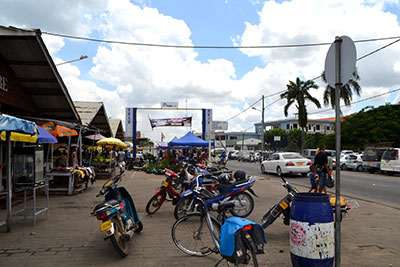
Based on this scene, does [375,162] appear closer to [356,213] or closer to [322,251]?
[356,213]

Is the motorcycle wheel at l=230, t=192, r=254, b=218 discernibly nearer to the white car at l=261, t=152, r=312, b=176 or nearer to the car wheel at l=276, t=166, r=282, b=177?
the white car at l=261, t=152, r=312, b=176

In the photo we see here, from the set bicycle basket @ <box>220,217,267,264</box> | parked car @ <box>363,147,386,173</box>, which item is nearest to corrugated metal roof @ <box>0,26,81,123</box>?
bicycle basket @ <box>220,217,267,264</box>

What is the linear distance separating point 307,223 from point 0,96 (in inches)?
358

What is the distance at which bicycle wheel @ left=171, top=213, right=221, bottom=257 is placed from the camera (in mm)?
4621

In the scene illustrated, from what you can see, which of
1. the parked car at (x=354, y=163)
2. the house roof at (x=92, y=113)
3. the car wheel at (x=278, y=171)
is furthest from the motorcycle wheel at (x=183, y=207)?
the parked car at (x=354, y=163)

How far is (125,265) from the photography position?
4414 millimetres

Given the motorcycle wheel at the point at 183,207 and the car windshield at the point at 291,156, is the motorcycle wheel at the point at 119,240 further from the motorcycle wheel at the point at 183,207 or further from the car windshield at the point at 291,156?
the car windshield at the point at 291,156

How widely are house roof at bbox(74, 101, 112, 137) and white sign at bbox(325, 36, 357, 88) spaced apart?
13.9m

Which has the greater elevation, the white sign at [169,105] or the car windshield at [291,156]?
the white sign at [169,105]

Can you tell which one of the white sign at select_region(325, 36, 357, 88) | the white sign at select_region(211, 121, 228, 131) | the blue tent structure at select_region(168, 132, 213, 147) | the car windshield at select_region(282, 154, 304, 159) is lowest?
the car windshield at select_region(282, 154, 304, 159)

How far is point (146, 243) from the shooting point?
17.8ft

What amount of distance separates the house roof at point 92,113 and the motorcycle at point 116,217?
11.2 m

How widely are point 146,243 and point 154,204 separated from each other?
8.09 feet

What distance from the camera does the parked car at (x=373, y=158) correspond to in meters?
22.3
